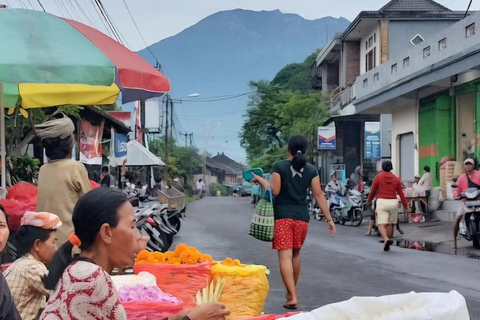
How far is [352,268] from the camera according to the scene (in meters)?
10.7

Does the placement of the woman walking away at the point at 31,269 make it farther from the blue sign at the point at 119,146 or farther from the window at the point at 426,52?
the blue sign at the point at 119,146

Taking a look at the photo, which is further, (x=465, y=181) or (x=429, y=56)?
(x=429, y=56)

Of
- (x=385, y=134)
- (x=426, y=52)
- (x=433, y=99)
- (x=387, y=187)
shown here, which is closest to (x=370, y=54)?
(x=385, y=134)

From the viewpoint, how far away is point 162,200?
53.1 feet

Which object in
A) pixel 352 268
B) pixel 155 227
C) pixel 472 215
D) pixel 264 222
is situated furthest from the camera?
pixel 472 215

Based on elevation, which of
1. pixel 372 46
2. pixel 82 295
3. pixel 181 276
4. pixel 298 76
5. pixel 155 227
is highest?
pixel 298 76

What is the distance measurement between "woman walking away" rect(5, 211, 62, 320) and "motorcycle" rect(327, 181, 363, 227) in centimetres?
1705

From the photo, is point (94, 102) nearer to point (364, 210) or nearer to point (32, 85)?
point (32, 85)

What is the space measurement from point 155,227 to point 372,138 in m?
23.1

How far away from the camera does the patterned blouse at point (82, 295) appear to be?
98.1 inches

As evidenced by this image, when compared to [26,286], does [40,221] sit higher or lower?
higher

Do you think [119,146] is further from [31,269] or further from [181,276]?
[31,269]

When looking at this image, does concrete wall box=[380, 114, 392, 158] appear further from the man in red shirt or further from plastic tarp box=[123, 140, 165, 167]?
the man in red shirt

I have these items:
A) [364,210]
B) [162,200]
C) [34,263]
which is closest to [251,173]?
[34,263]
